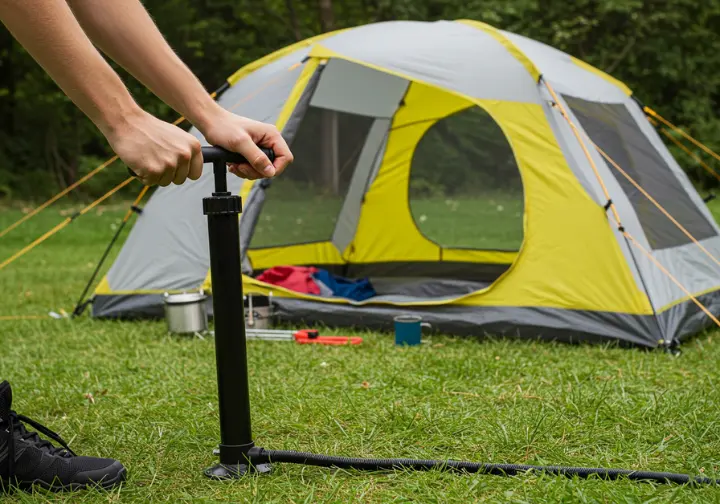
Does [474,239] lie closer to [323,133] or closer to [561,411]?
[323,133]

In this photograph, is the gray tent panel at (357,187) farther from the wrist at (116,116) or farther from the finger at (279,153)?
the wrist at (116,116)

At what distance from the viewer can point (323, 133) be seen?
5293 mm

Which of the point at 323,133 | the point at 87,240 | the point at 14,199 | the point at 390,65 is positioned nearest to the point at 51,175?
the point at 14,199

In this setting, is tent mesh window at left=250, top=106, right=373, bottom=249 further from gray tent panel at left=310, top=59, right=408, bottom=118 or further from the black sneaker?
the black sneaker

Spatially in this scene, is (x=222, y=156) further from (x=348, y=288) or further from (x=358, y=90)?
(x=358, y=90)

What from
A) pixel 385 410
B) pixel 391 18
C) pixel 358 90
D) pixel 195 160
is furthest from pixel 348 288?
pixel 391 18

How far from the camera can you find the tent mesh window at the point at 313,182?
16.3 feet

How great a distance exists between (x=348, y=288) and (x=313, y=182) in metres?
0.91

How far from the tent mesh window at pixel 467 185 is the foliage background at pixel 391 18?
832cm

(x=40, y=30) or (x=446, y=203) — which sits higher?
(x=40, y=30)

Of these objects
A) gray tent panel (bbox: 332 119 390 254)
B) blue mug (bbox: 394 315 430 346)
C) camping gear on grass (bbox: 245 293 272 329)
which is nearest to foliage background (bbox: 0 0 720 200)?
gray tent panel (bbox: 332 119 390 254)

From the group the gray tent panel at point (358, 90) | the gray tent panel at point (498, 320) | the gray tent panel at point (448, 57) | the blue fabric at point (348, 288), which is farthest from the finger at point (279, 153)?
the gray tent panel at point (358, 90)

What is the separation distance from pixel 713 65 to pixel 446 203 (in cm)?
1037

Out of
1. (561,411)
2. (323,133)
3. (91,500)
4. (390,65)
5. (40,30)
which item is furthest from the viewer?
(323,133)
